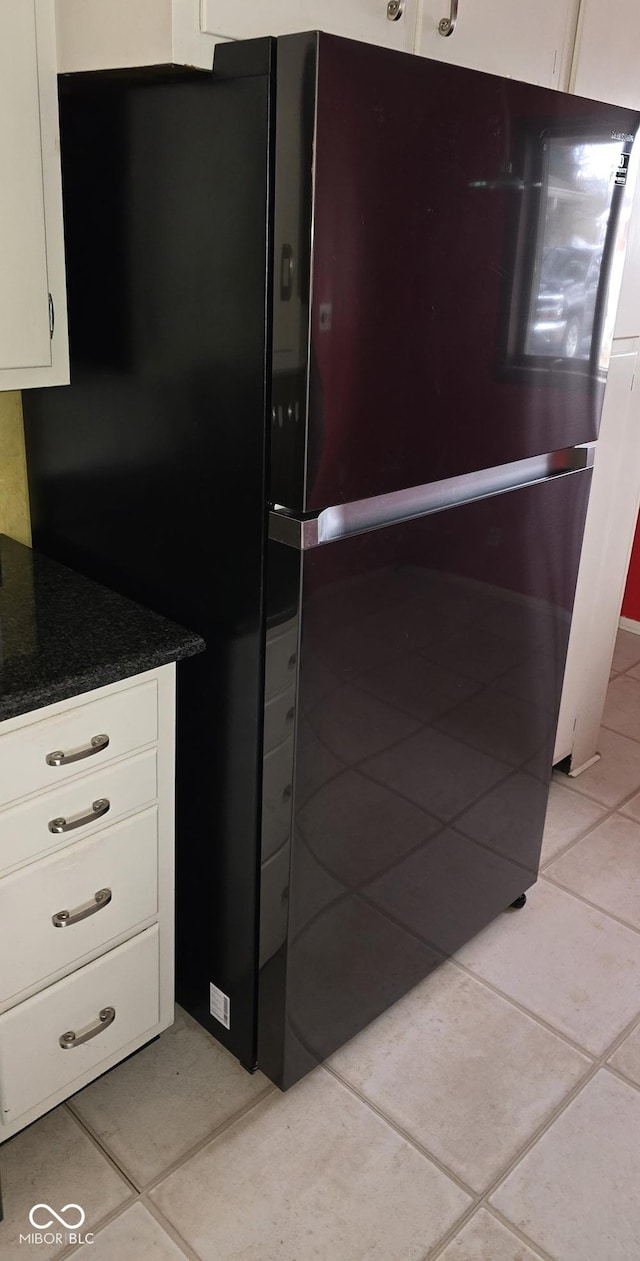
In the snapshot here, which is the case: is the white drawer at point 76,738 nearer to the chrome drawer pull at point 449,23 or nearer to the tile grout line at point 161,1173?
the tile grout line at point 161,1173

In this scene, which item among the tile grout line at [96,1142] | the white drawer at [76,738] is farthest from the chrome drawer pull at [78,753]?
the tile grout line at [96,1142]

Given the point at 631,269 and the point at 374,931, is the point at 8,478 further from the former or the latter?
the point at 631,269

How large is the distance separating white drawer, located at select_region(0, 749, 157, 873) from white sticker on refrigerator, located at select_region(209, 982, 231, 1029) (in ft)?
1.45

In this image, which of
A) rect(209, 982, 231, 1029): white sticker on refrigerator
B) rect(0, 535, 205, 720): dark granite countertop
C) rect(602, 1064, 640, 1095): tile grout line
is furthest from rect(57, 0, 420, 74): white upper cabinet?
rect(602, 1064, 640, 1095): tile grout line

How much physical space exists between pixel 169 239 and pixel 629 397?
130cm

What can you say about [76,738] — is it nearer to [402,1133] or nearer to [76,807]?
[76,807]

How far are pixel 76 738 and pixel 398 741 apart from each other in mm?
529

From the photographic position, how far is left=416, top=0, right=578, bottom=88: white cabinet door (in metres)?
1.41

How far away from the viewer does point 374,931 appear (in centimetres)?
174

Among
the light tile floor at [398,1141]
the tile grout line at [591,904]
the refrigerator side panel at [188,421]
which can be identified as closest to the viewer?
the refrigerator side panel at [188,421]

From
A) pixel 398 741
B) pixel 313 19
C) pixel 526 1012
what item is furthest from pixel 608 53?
pixel 526 1012

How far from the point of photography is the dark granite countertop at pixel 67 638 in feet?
4.24

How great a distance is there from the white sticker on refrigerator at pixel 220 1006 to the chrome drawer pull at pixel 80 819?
1.59 feet

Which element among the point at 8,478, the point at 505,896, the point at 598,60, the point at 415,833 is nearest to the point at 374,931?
the point at 415,833
